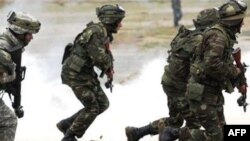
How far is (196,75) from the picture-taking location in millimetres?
6996

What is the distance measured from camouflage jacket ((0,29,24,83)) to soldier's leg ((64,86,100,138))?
3.80ft

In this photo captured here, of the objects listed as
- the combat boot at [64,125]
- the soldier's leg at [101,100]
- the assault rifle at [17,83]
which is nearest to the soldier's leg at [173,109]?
the soldier's leg at [101,100]

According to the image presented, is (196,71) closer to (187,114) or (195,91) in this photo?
(195,91)

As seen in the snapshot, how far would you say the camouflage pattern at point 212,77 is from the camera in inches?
265

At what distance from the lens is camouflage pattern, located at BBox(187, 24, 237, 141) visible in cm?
673

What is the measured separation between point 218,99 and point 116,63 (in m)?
8.32

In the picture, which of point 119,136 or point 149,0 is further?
point 149,0

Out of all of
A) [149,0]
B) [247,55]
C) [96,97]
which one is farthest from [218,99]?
[149,0]

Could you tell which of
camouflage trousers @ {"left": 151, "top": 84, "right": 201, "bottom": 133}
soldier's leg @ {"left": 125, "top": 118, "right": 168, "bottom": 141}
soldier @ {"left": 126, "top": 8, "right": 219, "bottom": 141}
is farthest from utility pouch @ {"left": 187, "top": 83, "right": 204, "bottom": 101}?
soldier's leg @ {"left": 125, "top": 118, "right": 168, "bottom": 141}

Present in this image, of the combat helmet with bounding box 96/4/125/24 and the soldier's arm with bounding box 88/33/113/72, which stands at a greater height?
the combat helmet with bounding box 96/4/125/24

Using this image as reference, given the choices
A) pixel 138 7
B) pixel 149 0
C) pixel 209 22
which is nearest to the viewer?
pixel 209 22

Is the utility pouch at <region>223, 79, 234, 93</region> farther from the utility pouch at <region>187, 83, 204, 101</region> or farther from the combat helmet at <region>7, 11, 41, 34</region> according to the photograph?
the combat helmet at <region>7, 11, 41, 34</region>

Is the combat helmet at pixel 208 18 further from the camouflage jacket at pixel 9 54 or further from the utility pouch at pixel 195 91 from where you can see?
the camouflage jacket at pixel 9 54

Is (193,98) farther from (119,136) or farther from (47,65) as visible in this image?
(47,65)
